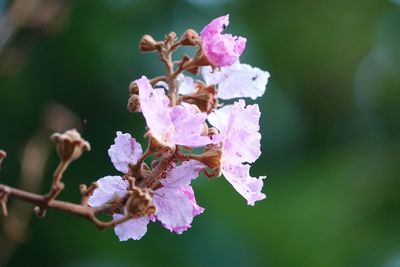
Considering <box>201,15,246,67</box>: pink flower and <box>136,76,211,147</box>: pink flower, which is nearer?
<box>136,76,211,147</box>: pink flower

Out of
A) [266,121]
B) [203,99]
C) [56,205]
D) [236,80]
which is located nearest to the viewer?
[56,205]

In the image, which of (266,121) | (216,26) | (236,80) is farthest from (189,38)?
(266,121)

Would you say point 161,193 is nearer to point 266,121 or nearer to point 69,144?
point 69,144

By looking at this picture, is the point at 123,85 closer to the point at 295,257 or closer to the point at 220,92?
the point at 295,257

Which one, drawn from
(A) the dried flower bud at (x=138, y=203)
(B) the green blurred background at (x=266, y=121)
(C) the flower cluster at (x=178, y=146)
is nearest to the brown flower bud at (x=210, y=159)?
(C) the flower cluster at (x=178, y=146)

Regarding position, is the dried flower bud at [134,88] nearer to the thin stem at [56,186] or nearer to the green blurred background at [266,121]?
the thin stem at [56,186]

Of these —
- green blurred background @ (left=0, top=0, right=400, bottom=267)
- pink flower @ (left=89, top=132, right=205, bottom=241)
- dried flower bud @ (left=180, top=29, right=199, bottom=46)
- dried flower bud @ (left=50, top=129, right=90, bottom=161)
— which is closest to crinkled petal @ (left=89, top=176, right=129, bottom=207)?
pink flower @ (left=89, top=132, right=205, bottom=241)

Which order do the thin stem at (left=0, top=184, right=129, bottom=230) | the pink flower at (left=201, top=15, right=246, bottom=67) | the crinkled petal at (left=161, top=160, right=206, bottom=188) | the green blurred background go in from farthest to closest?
the green blurred background < the pink flower at (left=201, top=15, right=246, bottom=67) < the crinkled petal at (left=161, top=160, right=206, bottom=188) < the thin stem at (left=0, top=184, right=129, bottom=230)

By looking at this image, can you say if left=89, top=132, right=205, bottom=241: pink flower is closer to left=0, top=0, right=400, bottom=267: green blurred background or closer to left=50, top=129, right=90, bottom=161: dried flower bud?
left=50, top=129, right=90, bottom=161: dried flower bud
